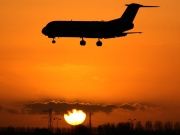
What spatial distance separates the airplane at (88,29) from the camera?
18350 cm

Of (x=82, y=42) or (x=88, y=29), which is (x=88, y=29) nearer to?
(x=88, y=29)

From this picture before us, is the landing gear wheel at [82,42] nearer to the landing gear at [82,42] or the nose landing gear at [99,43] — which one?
the landing gear at [82,42]

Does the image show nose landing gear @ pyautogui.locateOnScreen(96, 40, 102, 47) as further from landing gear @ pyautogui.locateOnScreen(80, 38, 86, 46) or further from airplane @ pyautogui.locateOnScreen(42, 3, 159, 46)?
landing gear @ pyautogui.locateOnScreen(80, 38, 86, 46)

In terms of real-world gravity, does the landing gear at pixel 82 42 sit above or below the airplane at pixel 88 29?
below

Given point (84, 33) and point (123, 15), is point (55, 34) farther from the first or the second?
point (123, 15)

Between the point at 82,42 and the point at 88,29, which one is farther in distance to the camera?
the point at 88,29

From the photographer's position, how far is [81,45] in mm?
180125

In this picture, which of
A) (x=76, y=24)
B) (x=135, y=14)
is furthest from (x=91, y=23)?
(x=135, y=14)

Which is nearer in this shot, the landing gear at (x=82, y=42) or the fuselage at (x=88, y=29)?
the landing gear at (x=82, y=42)

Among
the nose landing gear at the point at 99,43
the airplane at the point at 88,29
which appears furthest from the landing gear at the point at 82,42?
the nose landing gear at the point at 99,43

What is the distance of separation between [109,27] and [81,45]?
9.41 metres

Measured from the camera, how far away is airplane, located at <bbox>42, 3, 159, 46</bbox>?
18350cm

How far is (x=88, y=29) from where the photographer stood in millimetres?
185250

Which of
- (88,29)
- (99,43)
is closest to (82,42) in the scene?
(99,43)
